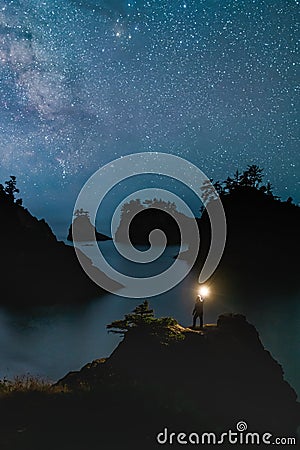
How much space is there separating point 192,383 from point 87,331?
39.2m

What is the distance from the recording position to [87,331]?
161ft

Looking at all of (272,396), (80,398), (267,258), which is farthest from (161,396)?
(267,258)

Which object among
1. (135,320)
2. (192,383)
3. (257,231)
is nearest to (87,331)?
(135,320)

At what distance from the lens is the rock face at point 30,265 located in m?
49.3

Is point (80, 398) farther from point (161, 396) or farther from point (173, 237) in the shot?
point (173, 237)

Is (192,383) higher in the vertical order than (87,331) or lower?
lower

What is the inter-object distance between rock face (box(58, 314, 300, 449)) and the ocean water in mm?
22032

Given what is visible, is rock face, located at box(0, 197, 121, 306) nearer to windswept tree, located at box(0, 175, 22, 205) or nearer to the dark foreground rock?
windswept tree, located at box(0, 175, 22, 205)

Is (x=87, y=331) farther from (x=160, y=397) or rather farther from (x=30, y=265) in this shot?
(x=160, y=397)

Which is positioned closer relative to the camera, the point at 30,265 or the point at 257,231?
the point at 30,265

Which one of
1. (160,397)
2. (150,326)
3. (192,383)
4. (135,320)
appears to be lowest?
(160,397)

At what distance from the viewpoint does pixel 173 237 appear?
530 feet

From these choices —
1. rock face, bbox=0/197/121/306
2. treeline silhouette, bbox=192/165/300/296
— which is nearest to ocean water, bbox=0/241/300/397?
rock face, bbox=0/197/121/306

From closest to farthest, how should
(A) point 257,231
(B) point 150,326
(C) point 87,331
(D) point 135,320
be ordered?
(B) point 150,326
(D) point 135,320
(C) point 87,331
(A) point 257,231
